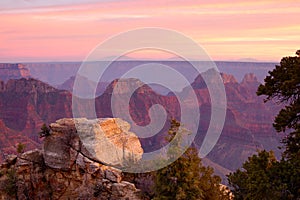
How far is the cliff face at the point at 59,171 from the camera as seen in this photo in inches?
1163

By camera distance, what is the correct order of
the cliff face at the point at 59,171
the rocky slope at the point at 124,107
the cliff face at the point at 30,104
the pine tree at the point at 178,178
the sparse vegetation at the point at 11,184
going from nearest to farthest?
the pine tree at the point at 178,178
the cliff face at the point at 59,171
the sparse vegetation at the point at 11,184
the rocky slope at the point at 124,107
the cliff face at the point at 30,104

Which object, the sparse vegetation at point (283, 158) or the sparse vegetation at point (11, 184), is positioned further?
the sparse vegetation at point (11, 184)

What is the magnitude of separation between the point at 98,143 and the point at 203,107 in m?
114

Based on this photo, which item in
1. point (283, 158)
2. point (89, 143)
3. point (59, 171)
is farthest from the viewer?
point (59, 171)

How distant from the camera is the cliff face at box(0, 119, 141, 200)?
29.5 m

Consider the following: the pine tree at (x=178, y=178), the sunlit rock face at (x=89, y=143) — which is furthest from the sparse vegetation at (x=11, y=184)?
the pine tree at (x=178, y=178)

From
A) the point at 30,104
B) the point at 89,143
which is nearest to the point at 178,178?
the point at 89,143

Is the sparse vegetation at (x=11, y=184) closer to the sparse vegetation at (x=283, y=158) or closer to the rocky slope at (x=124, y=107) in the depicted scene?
the sparse vegetation at (x=283, y=158)

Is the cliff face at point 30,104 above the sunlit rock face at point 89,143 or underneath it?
above

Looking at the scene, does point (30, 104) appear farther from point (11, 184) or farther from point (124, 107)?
point (11, 184)

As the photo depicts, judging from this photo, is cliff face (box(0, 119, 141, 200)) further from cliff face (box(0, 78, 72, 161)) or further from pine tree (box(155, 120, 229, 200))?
cliff face (box(0, 78, 72, 161))

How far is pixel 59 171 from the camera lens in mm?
31844

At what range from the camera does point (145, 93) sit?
455 feet

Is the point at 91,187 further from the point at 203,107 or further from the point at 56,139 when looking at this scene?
the point at 203,107
